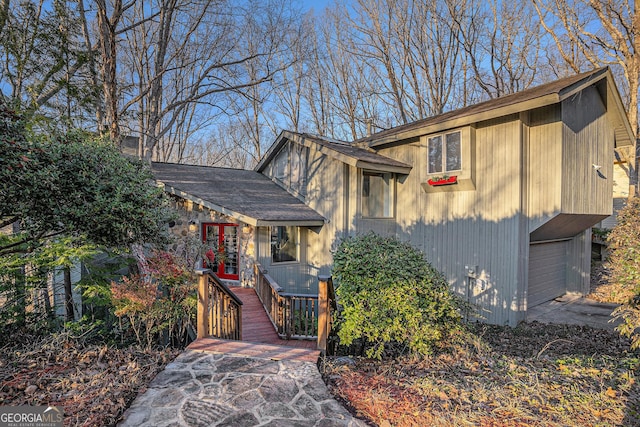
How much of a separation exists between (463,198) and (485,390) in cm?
679

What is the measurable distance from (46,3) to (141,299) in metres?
9.58

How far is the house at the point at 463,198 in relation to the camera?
8.23 metres

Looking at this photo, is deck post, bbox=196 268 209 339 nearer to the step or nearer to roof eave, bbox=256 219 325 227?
the step

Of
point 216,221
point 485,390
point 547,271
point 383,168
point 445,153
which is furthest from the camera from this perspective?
point 216,221

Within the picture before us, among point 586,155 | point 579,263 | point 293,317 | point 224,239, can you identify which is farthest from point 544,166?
point 224,239

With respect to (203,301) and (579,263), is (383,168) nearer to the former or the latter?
(203,301)

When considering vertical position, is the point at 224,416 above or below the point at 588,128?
below

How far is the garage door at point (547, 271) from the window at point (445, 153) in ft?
10.9

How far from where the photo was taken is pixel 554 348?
21.5ft

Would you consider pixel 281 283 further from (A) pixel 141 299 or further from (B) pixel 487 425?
(B) pixel 487 425

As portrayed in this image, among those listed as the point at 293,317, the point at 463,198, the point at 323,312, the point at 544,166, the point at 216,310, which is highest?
the point at 544,166

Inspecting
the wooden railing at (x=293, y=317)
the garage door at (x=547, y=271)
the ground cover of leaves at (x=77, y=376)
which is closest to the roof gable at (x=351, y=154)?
the wooden railing at (x=293, y=317)

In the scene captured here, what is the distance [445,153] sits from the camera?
30.7ft

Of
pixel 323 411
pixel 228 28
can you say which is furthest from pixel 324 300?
pixel 228 28
